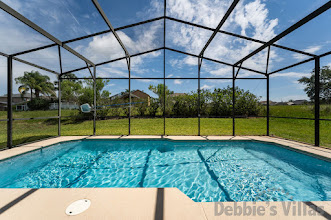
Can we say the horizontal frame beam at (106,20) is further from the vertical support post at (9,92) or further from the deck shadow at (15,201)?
the deck shadow at (15,201)

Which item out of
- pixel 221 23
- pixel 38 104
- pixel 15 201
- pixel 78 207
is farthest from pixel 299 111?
pixel 38 104

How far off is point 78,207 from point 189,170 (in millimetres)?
2329

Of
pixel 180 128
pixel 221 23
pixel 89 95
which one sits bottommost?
pixel 180 128

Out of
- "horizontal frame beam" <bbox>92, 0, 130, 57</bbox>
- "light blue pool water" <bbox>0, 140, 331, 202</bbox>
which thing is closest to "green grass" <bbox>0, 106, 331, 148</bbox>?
"light blue pool water" <bbox>0, 140, 331, 202</bbox>

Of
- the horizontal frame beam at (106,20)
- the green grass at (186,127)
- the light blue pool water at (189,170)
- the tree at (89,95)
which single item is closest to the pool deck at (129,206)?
the light blue pool water at (189,170)

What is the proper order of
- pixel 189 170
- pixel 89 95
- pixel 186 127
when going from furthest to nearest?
pixel 89 95, pixel 186 127, pixel 189 170

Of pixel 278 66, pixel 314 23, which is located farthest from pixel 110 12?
pixel 278 66

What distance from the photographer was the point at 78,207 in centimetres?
163

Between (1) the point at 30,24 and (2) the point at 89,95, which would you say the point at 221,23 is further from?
(2) the point at 89,95

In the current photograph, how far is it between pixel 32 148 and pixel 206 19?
630cm

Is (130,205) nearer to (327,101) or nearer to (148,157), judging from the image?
(148,157)

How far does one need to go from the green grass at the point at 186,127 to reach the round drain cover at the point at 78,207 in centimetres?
468

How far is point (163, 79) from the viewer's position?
18.9 feet

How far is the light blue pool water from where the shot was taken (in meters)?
2.56
